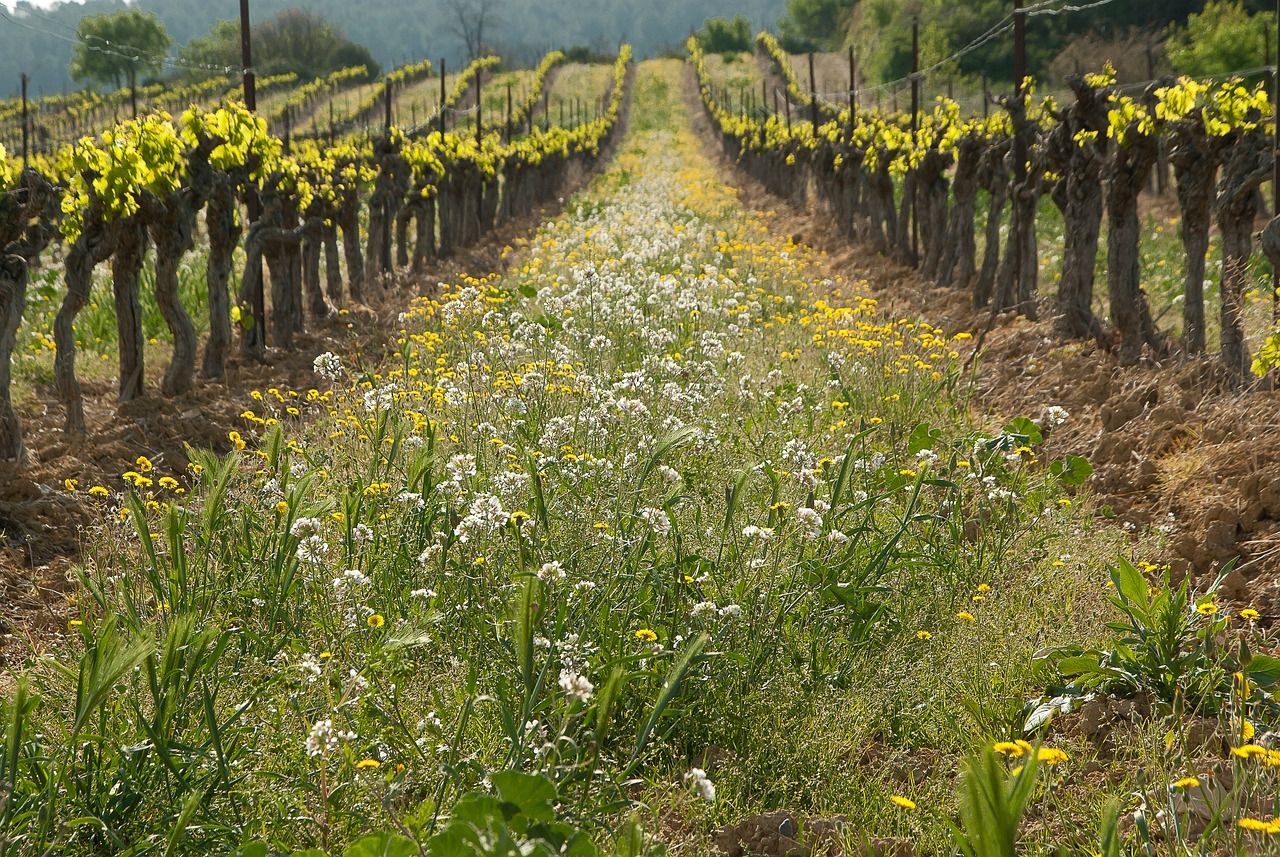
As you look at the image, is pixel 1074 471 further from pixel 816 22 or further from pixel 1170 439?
pixel 816 22

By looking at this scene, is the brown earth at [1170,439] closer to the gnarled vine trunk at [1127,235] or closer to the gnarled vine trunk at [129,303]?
the gnarled vine trunk at [1127,235]

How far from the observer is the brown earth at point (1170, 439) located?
16.8 ft

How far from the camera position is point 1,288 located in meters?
7.08

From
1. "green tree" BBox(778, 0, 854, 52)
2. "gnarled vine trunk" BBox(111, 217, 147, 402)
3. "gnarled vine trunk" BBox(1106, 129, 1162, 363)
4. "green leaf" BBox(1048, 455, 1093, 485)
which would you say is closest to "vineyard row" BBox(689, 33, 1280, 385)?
"gnarled vine trunk" BBox(1106, 129, 1162, 363)

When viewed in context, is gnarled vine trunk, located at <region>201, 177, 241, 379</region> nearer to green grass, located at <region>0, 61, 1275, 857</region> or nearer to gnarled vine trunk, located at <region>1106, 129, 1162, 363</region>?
green grass, located at <region>0, 61, 1275, 857</region>

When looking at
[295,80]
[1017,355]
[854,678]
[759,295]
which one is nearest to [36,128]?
[295,80]

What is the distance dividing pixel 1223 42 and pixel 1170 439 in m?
36.1

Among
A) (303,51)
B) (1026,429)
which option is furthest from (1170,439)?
(303,51)

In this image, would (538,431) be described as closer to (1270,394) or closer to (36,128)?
(1270,394)

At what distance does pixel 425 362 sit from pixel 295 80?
3004 inches

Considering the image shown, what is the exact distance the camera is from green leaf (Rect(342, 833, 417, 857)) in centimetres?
213

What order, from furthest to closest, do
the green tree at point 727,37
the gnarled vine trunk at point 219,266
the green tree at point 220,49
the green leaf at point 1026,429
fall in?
1. the green tree at point 727,37
2. the green tree at point 220,49
3. the gnarled vine trunk at point 219,266
4. the green leaf at point 1026,429

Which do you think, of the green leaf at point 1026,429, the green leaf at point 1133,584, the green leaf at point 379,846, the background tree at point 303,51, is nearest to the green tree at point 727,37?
the background tree at point 303,51

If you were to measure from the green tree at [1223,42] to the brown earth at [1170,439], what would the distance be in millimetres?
30829
